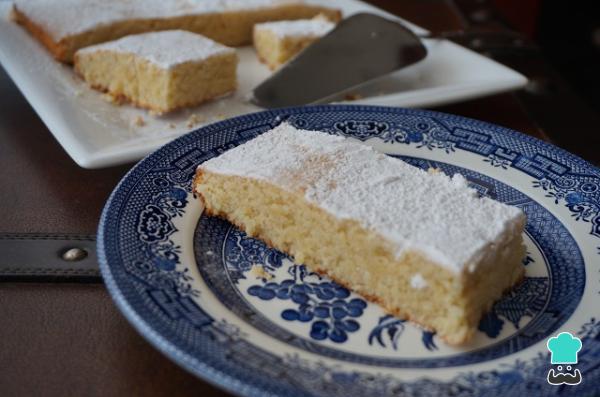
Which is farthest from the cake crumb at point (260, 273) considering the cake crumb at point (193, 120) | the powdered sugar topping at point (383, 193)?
the cake crumb at point (193, 120)

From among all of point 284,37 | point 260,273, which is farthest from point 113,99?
point 260,273

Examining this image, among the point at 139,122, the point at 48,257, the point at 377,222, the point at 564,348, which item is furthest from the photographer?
the point at 139,122

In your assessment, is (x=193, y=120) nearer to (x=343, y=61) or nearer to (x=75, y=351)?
(x=343, y=61)

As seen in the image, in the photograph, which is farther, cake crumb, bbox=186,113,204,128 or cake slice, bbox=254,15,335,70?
cake slice, bbox=254,15,335,70

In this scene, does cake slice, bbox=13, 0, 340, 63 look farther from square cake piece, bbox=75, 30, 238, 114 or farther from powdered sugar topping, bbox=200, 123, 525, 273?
powdered sugar topping, bbox=200, 123, 525, 273

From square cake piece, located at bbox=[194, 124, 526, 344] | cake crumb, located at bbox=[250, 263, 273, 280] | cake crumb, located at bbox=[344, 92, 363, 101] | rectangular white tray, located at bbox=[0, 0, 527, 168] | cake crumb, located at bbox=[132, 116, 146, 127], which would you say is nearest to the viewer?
square cake piece, located at bbox=[194, 124, 526, 344]

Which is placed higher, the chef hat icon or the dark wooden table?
the chef hat icon

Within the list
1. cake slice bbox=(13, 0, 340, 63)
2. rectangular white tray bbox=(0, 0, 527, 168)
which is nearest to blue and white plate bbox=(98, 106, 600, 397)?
rectangular white tray bbox=(0, 0, 527, 168)
